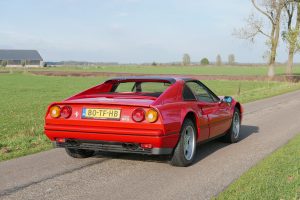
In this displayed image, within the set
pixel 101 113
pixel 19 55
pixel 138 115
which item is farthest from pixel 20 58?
pixel 138 115

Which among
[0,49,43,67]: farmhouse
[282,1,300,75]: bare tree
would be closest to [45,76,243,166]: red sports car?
[282,1,300,75]: bare tree

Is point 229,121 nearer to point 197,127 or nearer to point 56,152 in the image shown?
point 197,127

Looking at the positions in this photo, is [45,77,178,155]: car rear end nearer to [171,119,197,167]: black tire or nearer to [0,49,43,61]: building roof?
[171,119,197,167]: black tire

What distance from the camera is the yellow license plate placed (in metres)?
6.19

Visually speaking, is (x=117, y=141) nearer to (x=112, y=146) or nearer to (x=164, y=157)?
(x=112, y=146)

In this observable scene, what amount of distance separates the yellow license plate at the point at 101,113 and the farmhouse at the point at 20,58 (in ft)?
482

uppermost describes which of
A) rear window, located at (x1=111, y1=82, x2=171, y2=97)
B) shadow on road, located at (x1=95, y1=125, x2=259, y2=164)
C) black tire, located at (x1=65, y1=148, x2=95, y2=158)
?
rear window, located at (x1=111, y1=82, x2=171, y2=97)

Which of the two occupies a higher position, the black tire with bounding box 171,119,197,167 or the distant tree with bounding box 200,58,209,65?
the distant tree with bounding box 200,58,209,65

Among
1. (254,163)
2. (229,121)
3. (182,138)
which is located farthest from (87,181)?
(229,121)

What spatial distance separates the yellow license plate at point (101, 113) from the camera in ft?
20.3

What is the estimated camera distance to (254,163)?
7012 millimetres

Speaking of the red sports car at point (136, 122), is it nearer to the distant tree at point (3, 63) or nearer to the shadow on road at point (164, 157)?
the shadow on road at point (164, 157)

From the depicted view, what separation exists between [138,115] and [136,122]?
10 cm

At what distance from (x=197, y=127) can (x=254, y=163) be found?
1.05 metres
